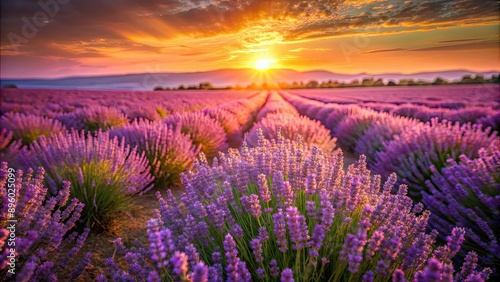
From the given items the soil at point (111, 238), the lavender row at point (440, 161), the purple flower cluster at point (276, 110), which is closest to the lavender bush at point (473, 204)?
the lavender row at point (440, 161)

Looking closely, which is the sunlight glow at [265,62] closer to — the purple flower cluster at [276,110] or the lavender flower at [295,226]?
the lavender flower at [295,226]

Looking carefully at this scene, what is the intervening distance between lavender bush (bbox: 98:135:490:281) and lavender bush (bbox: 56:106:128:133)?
674cm

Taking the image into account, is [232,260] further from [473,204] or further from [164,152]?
[164,152]

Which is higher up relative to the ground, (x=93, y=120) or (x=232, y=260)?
(x=232, y=260)

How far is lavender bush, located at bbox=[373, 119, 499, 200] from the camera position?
346cm

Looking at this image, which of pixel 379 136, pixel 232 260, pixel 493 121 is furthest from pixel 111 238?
pixel 493 121

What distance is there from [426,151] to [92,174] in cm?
410

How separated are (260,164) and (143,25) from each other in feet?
7.27

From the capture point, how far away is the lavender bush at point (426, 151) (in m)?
3.46

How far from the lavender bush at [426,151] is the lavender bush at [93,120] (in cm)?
660

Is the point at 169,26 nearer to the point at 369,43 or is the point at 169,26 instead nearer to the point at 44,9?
the point at 44,9

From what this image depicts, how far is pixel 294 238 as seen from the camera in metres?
1.11

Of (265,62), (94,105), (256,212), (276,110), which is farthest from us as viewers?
(94,105)

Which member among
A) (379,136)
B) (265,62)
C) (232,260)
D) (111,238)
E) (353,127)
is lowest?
(111,238)
